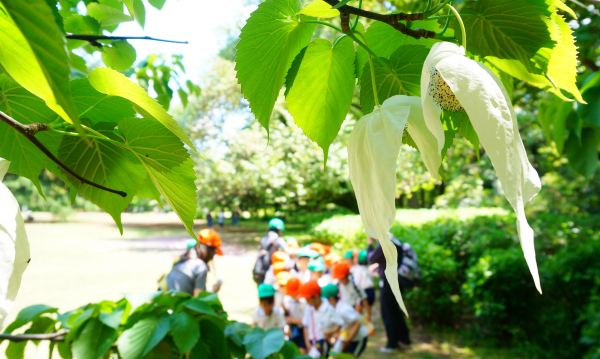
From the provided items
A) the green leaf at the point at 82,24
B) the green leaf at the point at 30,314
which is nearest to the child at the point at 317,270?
the green leaf at the point at 30,314

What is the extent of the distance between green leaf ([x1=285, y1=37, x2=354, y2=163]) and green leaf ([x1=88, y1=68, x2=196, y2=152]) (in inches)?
5.4

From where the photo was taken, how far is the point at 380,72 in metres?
0.43

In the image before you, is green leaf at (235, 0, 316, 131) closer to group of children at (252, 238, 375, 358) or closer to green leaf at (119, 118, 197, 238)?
green leaf at (119, 118, 197, 238)

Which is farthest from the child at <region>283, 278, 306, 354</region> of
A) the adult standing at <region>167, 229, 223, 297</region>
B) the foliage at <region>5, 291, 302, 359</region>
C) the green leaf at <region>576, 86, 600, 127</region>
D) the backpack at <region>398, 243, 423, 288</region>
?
the green leaf at <region>576, 86, 600, 127</region>

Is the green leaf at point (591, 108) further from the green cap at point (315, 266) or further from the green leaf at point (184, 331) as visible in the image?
the green cap at point (315, 266)

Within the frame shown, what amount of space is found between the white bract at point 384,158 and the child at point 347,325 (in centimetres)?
360

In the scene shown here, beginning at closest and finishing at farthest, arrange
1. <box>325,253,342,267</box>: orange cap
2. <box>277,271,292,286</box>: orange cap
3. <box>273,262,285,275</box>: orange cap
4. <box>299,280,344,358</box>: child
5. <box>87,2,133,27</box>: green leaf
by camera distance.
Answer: <box>87,2,133,27</box>: green leaf < <box>299,280,344,358</box>: child < <box>277,271,292,286</box>: orange cap < <box>273,262,285,275</box>: orange cap < <box>325,253,342,267</box>: orange cap

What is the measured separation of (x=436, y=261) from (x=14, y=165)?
16.5ft

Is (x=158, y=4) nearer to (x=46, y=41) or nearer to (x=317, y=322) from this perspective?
(x=46, y=41)

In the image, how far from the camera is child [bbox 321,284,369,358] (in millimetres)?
3645

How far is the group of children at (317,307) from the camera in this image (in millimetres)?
3645

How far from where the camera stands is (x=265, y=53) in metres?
0.40

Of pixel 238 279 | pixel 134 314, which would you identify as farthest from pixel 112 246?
pixel 134 314

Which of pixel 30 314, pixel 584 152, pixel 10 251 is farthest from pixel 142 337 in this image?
pixel 584 152
